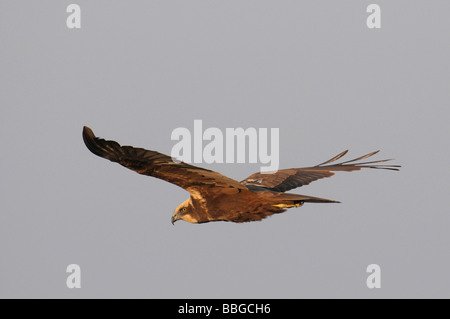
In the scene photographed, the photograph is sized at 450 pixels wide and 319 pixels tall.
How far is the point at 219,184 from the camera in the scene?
936 cm

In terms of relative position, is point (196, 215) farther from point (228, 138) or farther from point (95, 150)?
point (95, 150)

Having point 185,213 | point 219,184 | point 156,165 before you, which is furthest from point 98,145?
point 185,213

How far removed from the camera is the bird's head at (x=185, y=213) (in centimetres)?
1004

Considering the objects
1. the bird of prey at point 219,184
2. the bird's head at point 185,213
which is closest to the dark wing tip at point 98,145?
the bird of prey at point 219,184

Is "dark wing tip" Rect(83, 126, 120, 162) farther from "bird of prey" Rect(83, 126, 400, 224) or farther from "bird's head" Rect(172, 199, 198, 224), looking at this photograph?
"bird's head" Rect(172, 199, 198, 224)

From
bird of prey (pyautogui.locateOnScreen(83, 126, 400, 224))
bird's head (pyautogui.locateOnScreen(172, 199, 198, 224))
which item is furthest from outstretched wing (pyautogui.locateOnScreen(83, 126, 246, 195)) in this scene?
bird's head (pyautogui.locateOnScreen(172, 199, 198, 224))

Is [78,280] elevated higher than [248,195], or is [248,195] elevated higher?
[248,195]

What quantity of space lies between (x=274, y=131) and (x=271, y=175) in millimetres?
739

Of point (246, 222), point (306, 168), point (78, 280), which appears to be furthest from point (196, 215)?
point (78, 280)

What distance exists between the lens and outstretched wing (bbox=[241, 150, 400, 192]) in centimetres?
1092

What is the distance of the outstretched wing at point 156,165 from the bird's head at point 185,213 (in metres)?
0.62

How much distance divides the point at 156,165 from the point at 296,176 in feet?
10.7

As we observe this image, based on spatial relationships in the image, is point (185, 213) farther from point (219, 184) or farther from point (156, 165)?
point (156, 165)

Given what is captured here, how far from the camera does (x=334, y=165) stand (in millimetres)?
11297
